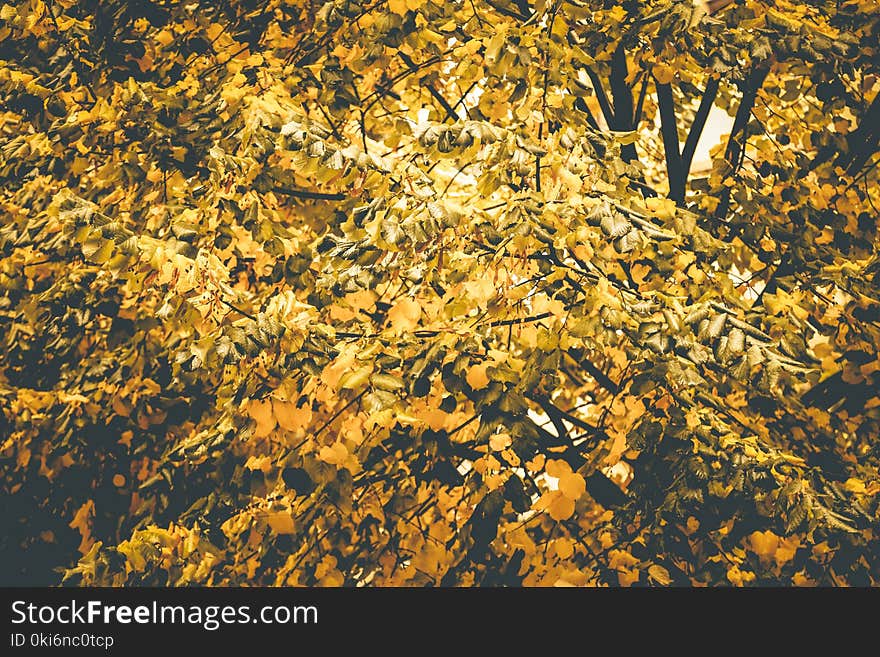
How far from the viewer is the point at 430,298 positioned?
3281mm

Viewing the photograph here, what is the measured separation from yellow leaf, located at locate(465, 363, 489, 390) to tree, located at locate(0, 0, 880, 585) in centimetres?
1

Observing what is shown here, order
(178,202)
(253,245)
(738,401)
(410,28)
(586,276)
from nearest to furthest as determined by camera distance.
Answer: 1. (586,276)
2. (410,28)
3. (178,202)
4. (253,245)
5. (738,401)

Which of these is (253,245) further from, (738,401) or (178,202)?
(738,401)

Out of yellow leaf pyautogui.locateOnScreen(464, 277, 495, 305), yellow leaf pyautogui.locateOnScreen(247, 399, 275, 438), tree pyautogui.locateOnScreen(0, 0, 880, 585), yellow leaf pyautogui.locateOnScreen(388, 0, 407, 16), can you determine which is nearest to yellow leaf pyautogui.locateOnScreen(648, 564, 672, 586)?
tree pyautogui.locateOnScreen(0, 0, 880, 585)

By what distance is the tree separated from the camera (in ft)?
9.34

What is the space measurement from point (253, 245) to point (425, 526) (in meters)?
1.45

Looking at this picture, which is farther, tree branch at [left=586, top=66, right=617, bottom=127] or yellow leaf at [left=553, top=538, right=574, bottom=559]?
tree branch at [left=586, top=66, right=617, bottom=127]

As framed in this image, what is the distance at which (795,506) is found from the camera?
2.94m

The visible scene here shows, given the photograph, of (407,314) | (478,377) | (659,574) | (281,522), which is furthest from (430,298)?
(659,574)

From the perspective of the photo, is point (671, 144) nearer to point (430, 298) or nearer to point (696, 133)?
point (696, 133)

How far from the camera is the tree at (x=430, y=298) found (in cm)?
285

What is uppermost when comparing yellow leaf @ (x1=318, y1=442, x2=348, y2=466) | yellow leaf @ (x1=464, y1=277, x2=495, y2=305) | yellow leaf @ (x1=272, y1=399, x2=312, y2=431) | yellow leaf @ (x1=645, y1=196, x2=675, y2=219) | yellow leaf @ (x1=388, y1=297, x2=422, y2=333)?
yellow leaf @ (x1=464, y1=277, x2=495, y2=305)

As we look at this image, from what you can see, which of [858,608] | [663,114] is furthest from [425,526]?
[663,114]

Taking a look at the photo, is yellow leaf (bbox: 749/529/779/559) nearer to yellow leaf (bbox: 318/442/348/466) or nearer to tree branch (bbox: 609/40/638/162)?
yellow leaf (bbox: 318/442/348/466)
